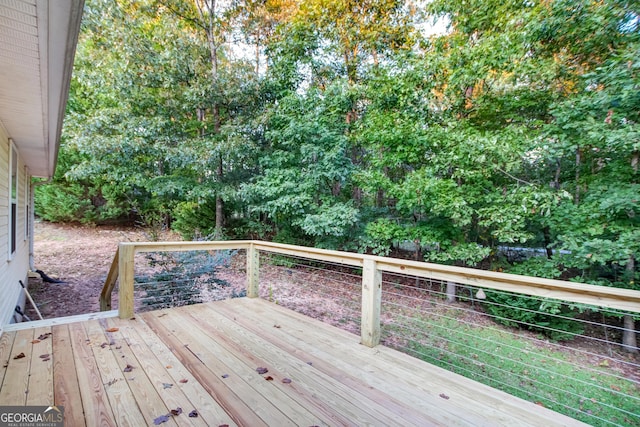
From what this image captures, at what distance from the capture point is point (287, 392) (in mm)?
1970

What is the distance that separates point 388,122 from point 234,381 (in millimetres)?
5633

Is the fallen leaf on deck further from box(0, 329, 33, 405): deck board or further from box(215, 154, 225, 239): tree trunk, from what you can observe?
box(215, 154, 225, 239): tree trunk

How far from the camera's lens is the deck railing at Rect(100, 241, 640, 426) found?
1980 mm

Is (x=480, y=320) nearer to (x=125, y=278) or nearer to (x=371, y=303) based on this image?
(x=371, y=303)

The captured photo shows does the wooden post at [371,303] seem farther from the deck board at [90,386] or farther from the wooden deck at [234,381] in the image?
the deck board at [90,386]

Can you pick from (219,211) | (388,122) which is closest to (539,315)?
(388,122)

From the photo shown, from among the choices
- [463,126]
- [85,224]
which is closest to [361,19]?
[463,126]

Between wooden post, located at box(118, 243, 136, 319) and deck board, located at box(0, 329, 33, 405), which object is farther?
wooden post, located at box(118, 243, 136, 319)

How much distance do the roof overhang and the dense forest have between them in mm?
4372

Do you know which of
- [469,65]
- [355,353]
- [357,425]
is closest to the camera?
[357,425]

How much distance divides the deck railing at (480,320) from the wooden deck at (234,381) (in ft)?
1.08

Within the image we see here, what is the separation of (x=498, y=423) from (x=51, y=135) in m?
5.53

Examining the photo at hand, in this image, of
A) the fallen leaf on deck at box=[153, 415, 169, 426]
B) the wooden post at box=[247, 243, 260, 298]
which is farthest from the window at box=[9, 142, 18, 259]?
the fallen leaf on deck at box=[153, 415, 169, 426]

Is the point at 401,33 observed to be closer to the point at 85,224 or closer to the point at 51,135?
the point at 51,135
